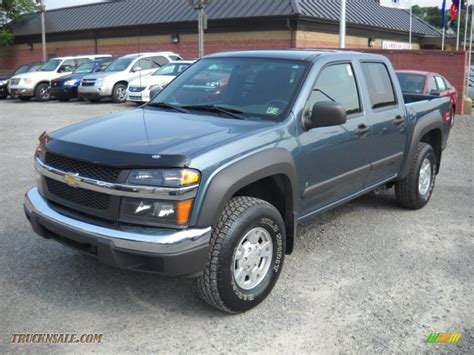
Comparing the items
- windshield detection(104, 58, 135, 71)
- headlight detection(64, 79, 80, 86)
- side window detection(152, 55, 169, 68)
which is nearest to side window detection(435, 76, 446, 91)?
side window detection(152, 55, 169, 68)

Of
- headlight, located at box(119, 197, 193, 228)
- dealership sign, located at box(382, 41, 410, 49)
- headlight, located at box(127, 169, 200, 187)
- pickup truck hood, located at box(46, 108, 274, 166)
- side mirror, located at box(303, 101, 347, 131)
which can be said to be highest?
dealership sign, located at box(382, 41, 410, 49)

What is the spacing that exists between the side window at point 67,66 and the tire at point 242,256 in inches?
800

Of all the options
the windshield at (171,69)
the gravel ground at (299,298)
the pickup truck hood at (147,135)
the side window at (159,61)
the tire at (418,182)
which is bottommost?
the gravel ground at (299,298)

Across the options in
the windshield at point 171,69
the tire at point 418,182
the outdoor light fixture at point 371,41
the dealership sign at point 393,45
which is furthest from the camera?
the dealership sign at point 393,45

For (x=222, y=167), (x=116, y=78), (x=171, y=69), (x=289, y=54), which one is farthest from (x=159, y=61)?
(x=222, y=167)

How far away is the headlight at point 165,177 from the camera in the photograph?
321 centimetres

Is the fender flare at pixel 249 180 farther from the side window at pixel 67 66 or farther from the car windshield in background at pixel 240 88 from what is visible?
the side window at pixel 67 66

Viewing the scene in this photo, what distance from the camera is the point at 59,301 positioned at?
3805 mm

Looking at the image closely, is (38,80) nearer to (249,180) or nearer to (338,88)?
(338,88)

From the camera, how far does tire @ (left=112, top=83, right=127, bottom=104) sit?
18750 mm

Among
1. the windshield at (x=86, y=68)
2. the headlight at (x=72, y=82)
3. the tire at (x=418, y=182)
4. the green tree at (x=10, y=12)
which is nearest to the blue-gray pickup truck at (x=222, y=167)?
the tire at (x=418, y=182)

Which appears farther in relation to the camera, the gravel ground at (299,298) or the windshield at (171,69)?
the windshield at (171,69)

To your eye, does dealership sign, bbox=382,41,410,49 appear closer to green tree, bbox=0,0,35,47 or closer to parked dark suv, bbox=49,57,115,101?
parked dark suv, bbox=49,57,115,101

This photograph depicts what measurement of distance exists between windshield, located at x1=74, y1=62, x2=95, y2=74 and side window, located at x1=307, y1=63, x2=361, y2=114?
1765 centimetres
